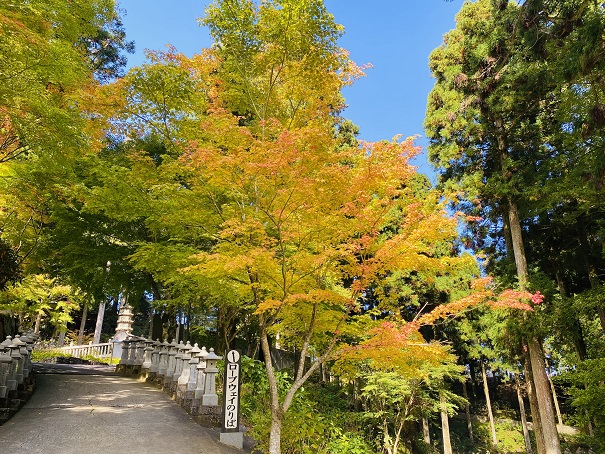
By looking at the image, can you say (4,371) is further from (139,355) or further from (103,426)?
(139,355)

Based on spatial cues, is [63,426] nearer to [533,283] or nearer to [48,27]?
[48,27]

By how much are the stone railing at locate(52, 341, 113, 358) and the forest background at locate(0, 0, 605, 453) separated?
675 cm

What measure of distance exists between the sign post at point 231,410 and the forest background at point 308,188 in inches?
20.7

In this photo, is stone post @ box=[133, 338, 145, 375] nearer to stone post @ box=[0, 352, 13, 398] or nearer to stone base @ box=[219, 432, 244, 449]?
stone post @ box=[0, 352, 13, 398]

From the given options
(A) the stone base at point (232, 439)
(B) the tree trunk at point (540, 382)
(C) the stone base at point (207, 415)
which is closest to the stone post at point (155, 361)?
(C) the stone base at point (207, 415)

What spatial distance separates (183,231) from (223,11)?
16.1 feet

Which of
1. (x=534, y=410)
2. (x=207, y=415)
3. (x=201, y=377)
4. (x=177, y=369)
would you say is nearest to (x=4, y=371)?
(x=177, y=369)

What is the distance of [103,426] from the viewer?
631 centimetres

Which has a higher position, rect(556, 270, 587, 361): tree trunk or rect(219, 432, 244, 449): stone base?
rect(556, 270, 587, 361): tree trunk

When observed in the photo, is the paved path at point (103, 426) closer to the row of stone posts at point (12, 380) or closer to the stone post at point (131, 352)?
the row of stone posts at point (12, 380)

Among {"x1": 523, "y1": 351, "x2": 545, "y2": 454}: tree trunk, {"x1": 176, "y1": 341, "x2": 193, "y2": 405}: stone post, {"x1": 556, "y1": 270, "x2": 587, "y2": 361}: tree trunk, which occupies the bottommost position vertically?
{"x1": 523, "y1": 351, "x2": 545, "y2": 454}: tree trunk

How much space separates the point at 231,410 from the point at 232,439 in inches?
18.0

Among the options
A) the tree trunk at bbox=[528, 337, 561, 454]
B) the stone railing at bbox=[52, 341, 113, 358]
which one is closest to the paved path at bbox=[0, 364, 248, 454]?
the tree trunk at bbox=[528, 337, 561, 454]

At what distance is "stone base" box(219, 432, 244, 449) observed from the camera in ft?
20.1
